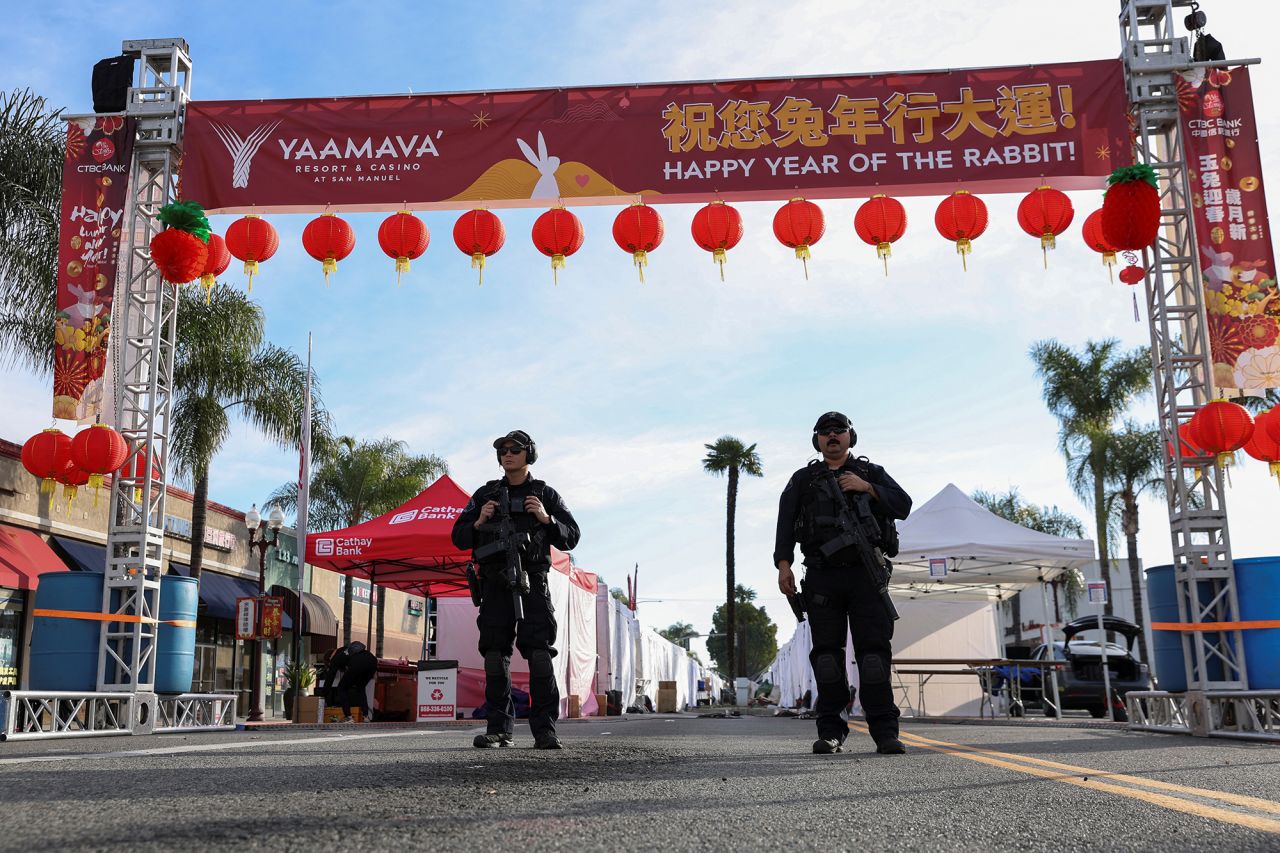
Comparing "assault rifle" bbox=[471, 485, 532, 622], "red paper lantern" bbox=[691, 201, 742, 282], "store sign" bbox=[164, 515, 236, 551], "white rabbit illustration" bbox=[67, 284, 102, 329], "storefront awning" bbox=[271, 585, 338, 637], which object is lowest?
"assault rifle" bbox=[471, 485, 532, 622]

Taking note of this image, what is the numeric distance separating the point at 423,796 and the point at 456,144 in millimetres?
9799

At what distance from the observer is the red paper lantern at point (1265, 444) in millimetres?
10469

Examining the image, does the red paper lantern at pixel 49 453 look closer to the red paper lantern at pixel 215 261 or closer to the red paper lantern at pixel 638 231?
the red paper lantern at pixel 215 261

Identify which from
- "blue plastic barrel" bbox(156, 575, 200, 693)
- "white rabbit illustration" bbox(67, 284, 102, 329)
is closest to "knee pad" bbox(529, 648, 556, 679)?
"blue plastic barrel" bbox(156, 575, 200, 693)

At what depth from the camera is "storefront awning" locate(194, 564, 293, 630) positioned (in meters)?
25.2

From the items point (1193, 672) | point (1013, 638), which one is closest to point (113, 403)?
point (1193, 672)

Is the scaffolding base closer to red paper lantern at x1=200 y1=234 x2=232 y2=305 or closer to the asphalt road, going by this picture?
the asphalt road

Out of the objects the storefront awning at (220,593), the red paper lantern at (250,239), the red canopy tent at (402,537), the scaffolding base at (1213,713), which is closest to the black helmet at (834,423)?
the scaffolding base at (1213,713)

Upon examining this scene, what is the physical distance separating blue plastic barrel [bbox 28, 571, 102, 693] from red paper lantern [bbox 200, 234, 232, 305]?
3.31 meters

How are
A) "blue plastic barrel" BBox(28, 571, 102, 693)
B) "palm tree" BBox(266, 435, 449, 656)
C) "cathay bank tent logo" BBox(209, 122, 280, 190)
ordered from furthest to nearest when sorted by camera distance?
"palm tree" BBox(266, 435, 449, 656) → "cathay bank tent logo" BBox(209, 122, 280, 190) → "blue plastic barrel" BBox(28, 571, 102, 693)

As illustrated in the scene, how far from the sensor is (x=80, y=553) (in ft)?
68.3

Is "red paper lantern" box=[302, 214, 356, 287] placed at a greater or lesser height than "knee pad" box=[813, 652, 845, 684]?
greater

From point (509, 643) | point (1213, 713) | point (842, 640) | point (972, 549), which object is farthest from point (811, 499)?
point (972, 549)

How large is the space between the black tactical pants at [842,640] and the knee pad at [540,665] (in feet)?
4.89
